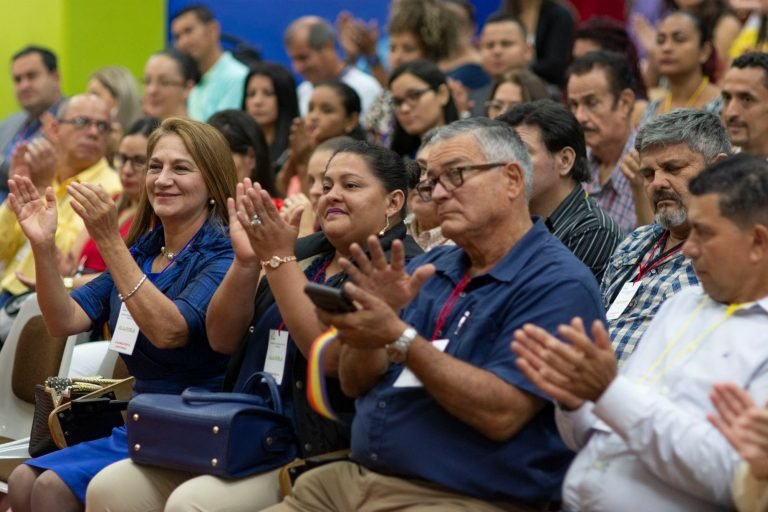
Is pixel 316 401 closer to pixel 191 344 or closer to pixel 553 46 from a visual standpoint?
pixel 191 344

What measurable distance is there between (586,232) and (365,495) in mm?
1437

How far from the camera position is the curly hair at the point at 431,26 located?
7.57m

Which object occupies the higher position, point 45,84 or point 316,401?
point 45,84

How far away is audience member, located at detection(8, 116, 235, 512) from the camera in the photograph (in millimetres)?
3766

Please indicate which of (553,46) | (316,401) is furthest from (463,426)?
(553,46)

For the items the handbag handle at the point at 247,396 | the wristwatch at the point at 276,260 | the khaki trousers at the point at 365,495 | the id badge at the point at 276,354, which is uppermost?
the wristwatch at the point at 276,260

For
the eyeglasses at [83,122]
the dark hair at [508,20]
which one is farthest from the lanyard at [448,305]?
the dark hair at [508,20]

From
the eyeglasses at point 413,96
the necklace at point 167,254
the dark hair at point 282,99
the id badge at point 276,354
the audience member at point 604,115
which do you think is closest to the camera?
the id badge at point 276,354

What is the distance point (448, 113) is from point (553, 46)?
1.71 meters

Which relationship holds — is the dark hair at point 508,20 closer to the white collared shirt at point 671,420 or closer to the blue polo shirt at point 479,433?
the blue polo shirt at point 479,433

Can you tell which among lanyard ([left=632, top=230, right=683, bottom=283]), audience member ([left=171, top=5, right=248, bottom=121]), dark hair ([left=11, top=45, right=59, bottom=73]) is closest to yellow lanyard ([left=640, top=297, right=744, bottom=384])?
lanyard ([left=632, top=230, right=683, bottom=283])

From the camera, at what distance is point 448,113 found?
6.31m

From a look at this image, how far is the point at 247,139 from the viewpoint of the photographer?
214 inches

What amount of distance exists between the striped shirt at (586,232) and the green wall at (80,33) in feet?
19.2
